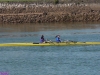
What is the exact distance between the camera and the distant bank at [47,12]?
298 ft

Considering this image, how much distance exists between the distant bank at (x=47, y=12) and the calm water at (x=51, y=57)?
14.3m

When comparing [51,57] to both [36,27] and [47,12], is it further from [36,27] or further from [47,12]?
[47,12]

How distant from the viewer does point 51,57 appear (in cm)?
5353

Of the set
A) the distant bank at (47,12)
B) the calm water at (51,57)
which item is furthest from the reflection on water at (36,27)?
the distant bank at (47,12)

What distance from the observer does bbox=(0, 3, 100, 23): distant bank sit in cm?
9069

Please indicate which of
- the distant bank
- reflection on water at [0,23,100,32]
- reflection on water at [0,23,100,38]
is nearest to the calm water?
reflection on water at [0,23,100,38]

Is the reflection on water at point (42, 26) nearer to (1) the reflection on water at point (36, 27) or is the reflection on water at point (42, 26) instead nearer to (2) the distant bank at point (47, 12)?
(1) the reflection on water at point (36, 27)

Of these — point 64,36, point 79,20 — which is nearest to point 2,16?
point 79,20

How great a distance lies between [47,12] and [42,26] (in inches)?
376

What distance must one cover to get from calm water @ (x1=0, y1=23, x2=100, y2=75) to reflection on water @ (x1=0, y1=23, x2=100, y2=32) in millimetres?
4365

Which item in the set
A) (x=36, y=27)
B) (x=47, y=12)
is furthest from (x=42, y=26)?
(x=47, y=12)

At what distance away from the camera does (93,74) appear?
45469 mm

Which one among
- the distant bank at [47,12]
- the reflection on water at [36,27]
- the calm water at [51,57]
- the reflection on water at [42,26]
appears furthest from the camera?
the distant bank at [47,12]

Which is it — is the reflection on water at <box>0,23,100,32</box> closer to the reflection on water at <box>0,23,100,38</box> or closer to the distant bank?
the reflection on water at <box>0,23,100,38</box>
